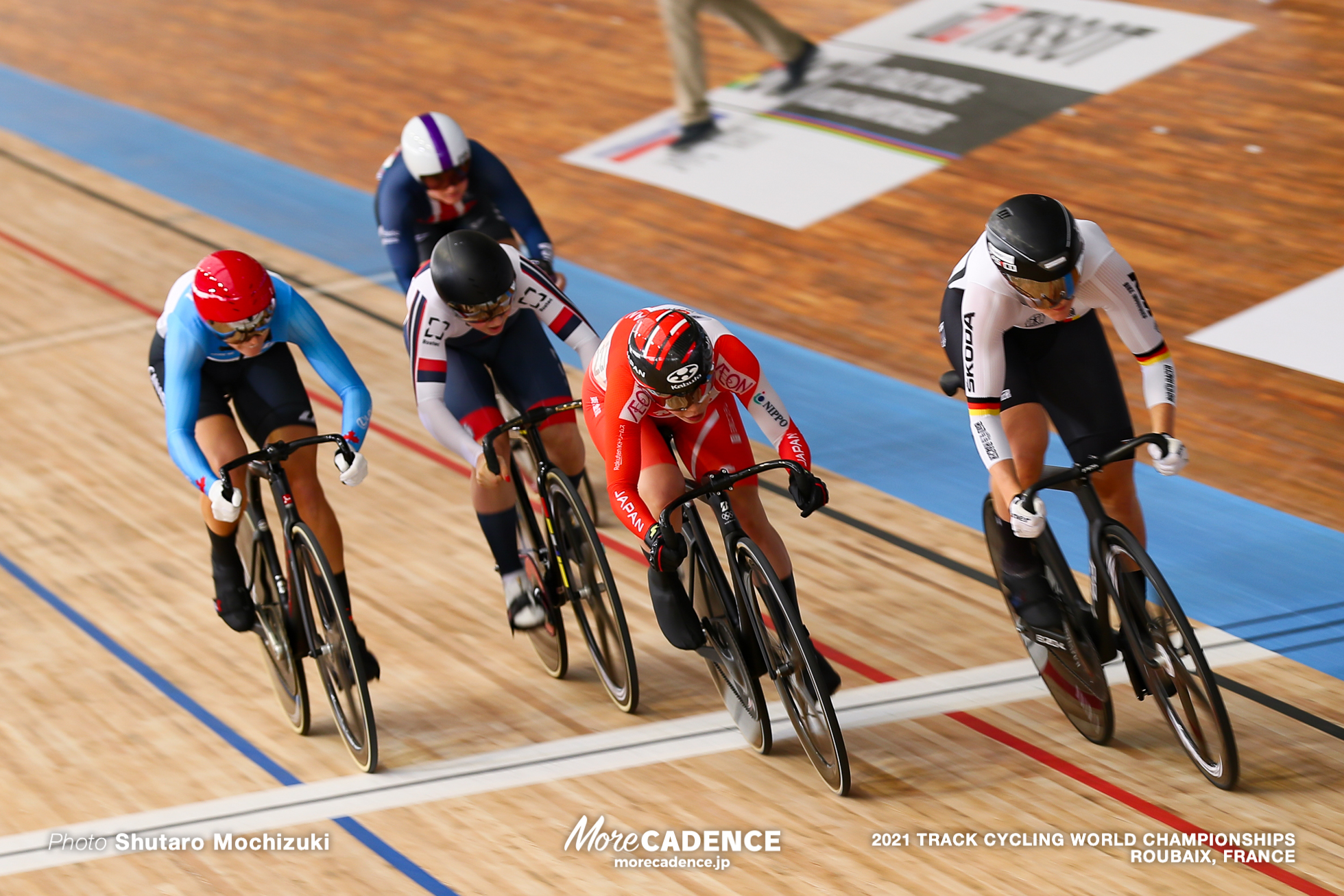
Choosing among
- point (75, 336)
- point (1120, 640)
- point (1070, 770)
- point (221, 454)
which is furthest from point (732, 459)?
point (75, 336)

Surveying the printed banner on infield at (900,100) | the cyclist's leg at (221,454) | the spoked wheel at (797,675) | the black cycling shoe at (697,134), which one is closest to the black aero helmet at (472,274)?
the cyclist's leg at (221,454)

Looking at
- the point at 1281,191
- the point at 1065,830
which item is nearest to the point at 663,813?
the point at 1065,830

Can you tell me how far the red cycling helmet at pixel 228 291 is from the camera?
11.1 ft

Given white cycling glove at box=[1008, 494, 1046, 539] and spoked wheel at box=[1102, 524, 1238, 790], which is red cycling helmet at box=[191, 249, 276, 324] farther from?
spoked wheel at box=[1102, 524, 1238, 790]

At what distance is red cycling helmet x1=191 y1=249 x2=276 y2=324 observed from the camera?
3383 mm

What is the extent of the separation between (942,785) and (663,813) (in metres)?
0.69

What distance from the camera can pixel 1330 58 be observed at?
7.11m

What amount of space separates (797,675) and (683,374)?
783 millimetres

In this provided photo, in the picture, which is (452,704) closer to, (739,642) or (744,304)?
(739,642)

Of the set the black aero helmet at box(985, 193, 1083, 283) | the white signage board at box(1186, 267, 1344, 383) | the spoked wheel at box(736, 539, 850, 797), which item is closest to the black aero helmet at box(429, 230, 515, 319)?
the spoked wheel at box(736, 539, 850, 797)

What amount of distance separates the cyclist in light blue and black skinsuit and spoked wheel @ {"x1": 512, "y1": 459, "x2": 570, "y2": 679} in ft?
2.96

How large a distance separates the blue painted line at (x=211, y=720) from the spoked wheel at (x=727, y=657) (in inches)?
33.9

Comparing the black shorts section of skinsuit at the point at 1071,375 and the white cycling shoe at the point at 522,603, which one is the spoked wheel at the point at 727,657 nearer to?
the white cycling shoe at the point at 522,603

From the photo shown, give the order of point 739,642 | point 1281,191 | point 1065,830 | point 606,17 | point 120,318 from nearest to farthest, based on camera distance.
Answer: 1. point 1065,830
2. point 739,642
3. point 1281,191
4. point 120,318
5. point 606,17
